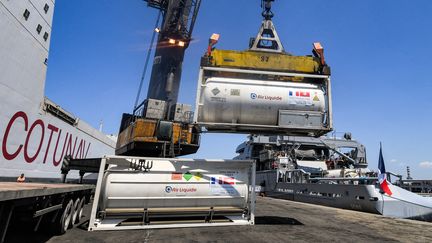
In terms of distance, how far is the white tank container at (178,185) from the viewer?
734 cm

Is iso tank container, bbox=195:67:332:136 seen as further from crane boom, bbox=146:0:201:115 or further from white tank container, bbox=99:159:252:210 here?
crane boom, bbox=146:0:201:115

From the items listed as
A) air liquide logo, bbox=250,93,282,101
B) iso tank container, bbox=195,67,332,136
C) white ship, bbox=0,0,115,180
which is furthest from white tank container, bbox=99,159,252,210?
white ship, bbox=0,0,115,180

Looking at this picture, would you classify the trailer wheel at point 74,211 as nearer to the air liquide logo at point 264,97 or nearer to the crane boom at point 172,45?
the air liquide logo at point 264,97

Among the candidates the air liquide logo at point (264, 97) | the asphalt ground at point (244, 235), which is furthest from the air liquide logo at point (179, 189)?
the air liquide logo at point (264, 97)

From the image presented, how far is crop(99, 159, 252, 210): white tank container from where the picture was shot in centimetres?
734

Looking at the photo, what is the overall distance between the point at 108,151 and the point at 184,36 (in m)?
21.4

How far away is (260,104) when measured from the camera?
27.4ft

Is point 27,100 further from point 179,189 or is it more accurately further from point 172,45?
point 172,45

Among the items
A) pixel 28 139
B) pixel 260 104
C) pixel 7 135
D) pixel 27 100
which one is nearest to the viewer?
pixel 260 104

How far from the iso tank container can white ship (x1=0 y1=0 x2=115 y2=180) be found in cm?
1191

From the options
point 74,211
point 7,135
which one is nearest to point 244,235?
point 74,211

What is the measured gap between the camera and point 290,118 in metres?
8.35

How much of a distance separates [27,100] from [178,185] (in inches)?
546

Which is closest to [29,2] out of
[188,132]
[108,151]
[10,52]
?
[10,52]
